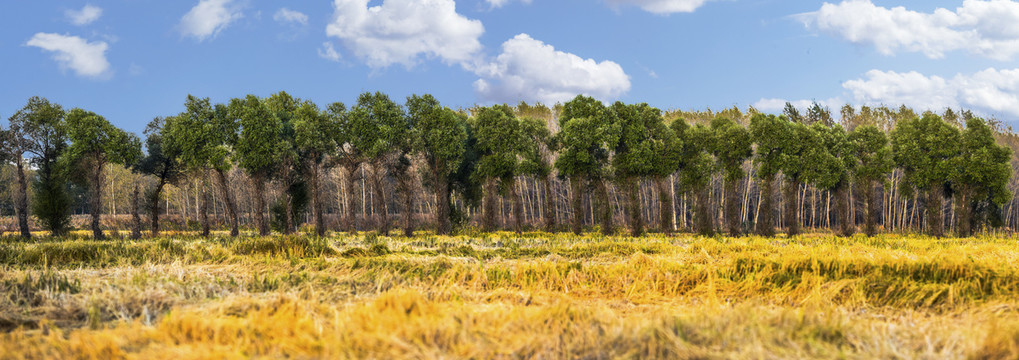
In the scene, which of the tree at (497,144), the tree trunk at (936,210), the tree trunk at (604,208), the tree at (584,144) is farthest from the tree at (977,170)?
the tree at (497,144)

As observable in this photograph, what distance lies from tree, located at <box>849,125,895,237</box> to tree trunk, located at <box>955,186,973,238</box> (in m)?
4.94

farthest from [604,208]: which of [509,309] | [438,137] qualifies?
[509,309]

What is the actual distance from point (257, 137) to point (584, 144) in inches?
800

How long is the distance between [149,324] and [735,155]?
34.9 m

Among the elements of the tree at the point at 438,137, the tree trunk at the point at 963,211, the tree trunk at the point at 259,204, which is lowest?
the tree trunk at the point at 963,211

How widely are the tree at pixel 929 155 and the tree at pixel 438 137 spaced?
98.3 feet

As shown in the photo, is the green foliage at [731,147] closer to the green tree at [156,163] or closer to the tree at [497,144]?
the tree at [497,144]

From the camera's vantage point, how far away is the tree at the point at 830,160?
36500 millimetres

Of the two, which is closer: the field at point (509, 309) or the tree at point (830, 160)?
the field at point (509, 309)

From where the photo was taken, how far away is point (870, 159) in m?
38.5

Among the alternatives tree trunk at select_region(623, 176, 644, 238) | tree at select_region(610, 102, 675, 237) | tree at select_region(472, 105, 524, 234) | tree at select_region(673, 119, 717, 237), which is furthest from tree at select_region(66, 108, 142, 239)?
tree at select_region(673, 119, 717, 237)

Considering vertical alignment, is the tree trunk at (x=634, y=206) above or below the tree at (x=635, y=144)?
below

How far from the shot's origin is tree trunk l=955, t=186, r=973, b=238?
37.7 meters

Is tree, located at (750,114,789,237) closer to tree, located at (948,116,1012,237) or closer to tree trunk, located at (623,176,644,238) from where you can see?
tree trunk, located at (623,176,644,238)
